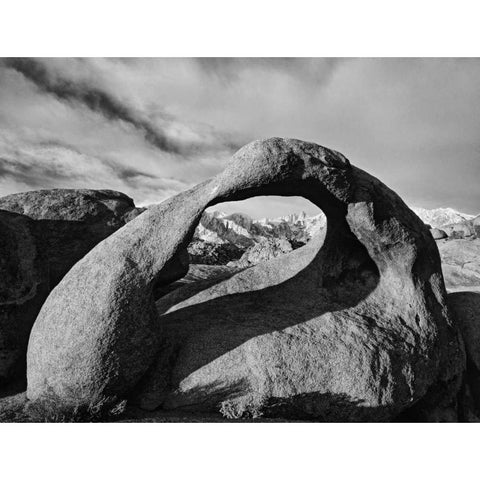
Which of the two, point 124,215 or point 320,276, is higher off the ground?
point 124,215

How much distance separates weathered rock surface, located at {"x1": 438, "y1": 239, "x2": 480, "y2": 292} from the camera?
8641 millimetres

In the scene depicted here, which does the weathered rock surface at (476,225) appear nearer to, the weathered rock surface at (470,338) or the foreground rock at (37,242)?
the weathered rock surface at (470,338)

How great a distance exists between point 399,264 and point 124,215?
13.9 feet

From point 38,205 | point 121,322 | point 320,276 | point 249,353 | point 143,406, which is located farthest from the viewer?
point 320,276

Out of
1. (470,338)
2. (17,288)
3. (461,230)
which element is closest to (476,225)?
(461,230)

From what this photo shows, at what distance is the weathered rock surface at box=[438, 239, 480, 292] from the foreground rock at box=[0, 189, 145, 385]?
7156 mm

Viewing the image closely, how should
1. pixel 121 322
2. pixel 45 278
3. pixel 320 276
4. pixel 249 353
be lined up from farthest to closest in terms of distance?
pixel 320 276 < pixel 45 278 < pixel 249 353 < pixel 121 322

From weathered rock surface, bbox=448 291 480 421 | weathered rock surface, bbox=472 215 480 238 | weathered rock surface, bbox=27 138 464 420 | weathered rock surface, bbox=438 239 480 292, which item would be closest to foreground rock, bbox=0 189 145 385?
weathered rock surface, bbox=27 138 464 420

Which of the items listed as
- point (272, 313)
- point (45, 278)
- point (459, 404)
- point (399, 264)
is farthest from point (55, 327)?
point (459, 404)

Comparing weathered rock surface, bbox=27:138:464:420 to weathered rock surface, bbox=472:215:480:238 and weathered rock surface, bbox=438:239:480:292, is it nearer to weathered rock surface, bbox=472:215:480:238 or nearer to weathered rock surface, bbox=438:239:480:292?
weathered rock surface, bbox=438:239:480:292

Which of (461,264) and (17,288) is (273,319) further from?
(461,264)

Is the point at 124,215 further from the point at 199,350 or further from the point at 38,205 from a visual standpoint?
the point at 199,350

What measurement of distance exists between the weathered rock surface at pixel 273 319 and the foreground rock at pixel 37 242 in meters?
0.53

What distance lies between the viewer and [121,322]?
391 centimetres
